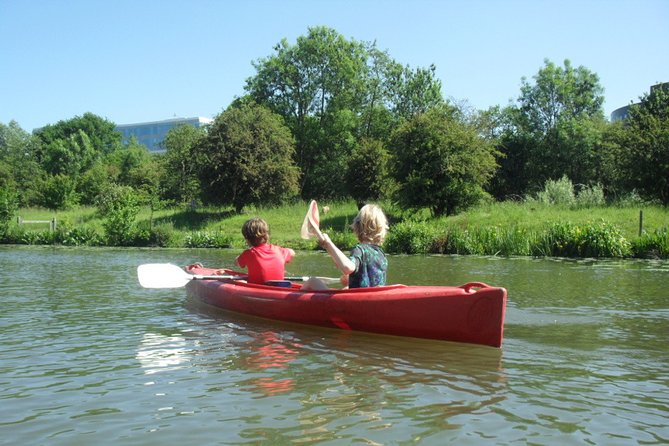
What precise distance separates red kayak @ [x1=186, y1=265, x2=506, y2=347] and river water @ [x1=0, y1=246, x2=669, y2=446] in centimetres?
14

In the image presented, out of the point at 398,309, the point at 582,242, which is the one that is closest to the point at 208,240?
the point at 582,242

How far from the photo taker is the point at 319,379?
15.8 ft

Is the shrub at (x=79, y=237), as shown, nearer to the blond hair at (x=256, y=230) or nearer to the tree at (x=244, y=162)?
the tree at (x=244, y=162)

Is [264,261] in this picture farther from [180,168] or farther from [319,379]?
[180,168]

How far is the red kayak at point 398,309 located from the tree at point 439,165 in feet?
57.0

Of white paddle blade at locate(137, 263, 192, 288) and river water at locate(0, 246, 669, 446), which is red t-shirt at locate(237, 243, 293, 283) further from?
white paddle blade at locate(137, 263, 192, 288)

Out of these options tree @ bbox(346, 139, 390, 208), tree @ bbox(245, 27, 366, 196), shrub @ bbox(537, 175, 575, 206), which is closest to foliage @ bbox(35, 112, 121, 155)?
tree @ bbox(245, 27, 366, 196)

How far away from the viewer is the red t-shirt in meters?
7.65

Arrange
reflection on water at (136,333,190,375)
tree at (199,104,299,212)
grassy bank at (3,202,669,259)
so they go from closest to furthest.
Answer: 1. reflection on water at (136,333,190,375)
2. grassy bank at (3,202,669,259)
3. tree at (199,104,299,212)

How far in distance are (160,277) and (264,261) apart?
2039mm

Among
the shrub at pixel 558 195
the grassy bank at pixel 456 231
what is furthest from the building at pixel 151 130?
the shrub at pixel 558 195

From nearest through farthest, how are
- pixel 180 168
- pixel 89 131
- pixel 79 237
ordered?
pixel 79 237, pixel 180 168, pixel 89 131

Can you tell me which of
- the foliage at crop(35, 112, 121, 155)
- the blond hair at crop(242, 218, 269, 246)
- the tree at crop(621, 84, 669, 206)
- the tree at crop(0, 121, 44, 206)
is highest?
the foliage at crop(35, 112, 121, 155)

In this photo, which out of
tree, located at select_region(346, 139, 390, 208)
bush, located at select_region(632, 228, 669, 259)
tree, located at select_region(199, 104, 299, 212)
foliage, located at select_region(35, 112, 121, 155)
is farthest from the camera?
foliage, located at select_region(35, 112, 121, 155)
